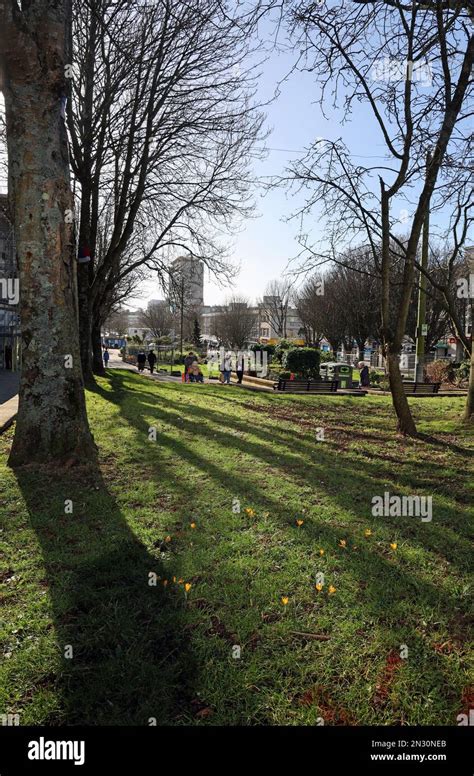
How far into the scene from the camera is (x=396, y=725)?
208 cm

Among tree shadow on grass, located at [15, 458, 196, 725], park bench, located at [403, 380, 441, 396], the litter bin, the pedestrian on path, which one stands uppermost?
the pedestrian on path

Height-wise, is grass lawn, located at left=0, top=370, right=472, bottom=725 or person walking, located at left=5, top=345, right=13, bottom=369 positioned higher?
person walking, located at left=5, top=345, right=13, bottom=369

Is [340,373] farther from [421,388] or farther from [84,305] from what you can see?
[84,305]

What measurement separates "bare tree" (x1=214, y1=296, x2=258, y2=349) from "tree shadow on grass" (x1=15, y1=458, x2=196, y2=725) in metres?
47.3

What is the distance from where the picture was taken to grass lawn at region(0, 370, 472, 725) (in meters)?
2.18

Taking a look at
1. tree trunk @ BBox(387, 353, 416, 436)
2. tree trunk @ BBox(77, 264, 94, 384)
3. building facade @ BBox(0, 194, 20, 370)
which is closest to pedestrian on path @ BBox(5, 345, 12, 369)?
building facade @ BBox(0, 194, 20, 370)

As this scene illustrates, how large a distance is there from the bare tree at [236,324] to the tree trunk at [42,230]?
45.6 m

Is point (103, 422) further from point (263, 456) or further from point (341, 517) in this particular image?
point (341, 517)

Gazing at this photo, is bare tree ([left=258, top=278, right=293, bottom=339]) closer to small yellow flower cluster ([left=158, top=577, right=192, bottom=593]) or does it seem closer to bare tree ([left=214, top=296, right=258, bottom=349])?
bare tree ([left=214, top=296, right=258, bottom=349])

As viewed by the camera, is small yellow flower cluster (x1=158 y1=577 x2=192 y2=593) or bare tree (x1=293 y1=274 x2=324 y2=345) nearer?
small yellow flower cluster (x1=158 y1=577 x2=192 y2=593)

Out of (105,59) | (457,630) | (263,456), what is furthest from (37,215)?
(105,59)

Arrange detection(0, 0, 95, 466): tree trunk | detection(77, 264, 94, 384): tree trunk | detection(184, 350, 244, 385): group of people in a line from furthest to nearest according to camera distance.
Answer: detection(184, 350, 244, 385): group of people, detection(77, 264, 94, 384): tree trunk, detection(0, 0, 95, 466): tree trunk

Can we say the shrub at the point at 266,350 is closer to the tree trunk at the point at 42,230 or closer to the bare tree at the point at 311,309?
the bare tree at the point at 311,309
